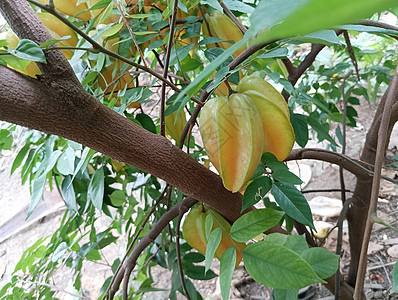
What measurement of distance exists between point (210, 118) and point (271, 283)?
0.20m

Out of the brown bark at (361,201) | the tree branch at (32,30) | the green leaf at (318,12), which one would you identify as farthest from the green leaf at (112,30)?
the brown bark at (361,201)

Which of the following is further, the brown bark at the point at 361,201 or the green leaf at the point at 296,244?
the brown bark at the point at 361,201

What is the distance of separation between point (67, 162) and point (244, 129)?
290mm

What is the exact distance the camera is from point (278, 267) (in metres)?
0.37

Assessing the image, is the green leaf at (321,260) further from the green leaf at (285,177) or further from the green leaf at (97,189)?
the green leaf at (97,189)

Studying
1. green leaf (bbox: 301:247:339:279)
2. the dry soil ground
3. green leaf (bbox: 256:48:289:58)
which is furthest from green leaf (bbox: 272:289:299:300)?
the dry soil ground

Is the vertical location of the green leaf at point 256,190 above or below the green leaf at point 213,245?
above

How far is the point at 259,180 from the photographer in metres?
0.46

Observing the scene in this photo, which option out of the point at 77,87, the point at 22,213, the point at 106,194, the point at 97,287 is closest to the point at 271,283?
the point at 77,87

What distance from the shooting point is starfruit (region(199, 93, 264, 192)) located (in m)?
0.46

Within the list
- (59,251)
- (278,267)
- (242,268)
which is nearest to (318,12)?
(278,267)

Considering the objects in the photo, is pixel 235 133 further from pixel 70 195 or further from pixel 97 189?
pixel 70 195

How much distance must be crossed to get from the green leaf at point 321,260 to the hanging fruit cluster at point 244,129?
0.37 feet

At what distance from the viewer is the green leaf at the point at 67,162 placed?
1.88ft
